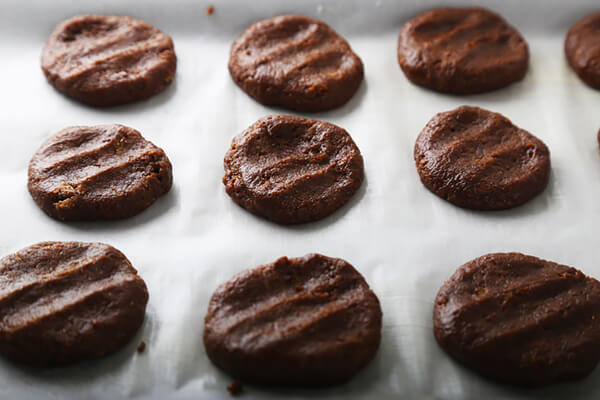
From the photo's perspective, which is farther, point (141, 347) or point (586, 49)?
point (586, 49)

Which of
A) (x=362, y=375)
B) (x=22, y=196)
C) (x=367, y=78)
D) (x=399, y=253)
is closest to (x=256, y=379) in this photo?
(x=362, y=375)

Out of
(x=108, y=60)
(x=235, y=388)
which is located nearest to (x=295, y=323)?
(x=235, y=388)

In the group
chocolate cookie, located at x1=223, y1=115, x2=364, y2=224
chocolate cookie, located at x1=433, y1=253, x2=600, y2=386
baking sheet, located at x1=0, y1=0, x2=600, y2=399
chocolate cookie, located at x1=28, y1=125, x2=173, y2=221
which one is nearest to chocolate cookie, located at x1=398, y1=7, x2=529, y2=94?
baking sheet, located at x1=0, y1=0, x2=600, y2=399

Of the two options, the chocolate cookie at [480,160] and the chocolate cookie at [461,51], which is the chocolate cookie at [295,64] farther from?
the chocolate cookie at [480,160]

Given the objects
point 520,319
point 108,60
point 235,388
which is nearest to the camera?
point 235,388

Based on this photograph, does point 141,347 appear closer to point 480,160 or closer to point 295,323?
point 295,323

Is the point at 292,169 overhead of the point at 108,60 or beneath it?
beneath
